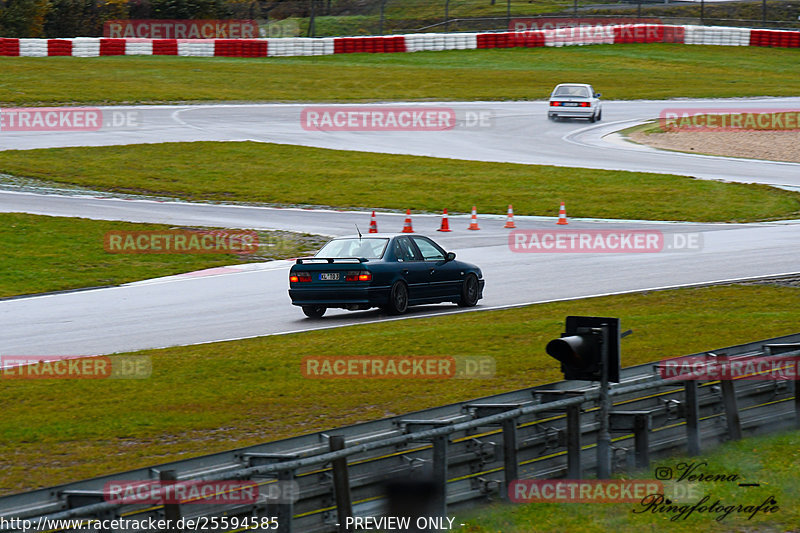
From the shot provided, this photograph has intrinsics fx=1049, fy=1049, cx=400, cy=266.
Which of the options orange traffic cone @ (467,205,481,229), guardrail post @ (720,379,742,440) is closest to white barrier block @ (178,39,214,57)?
orange traffic cone @ (467,205,481,229)

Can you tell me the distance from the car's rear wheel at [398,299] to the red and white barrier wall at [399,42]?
39.1 metres

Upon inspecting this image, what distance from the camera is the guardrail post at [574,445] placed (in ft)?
26.0

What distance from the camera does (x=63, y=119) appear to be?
3681cm

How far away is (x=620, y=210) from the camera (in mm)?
26438

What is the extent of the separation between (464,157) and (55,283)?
60.3 ft

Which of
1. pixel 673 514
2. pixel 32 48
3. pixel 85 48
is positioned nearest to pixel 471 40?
pixel 85 48

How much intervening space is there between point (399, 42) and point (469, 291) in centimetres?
4047

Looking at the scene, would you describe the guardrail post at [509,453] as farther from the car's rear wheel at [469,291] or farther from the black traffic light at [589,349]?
the car's rear wheel at [469,291]

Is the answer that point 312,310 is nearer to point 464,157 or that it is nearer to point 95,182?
point 95,182

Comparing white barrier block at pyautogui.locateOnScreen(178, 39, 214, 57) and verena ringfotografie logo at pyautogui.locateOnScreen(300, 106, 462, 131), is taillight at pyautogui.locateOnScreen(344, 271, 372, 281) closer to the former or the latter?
verena ringfotografie logo at pyautogui.locateOnScreen(300, 106, 462, 131)

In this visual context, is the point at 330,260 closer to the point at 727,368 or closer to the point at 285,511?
the point at 727,368

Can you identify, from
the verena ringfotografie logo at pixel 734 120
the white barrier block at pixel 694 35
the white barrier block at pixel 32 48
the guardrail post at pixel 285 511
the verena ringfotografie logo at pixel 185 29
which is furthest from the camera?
the verena ringfotografie logo at pixel 185 29

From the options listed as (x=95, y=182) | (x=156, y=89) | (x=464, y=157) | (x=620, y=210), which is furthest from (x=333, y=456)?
(x=156, y=89)

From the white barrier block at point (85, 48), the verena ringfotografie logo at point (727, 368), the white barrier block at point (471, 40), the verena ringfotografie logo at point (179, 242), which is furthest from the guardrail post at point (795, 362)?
the white barrier block at point (471, 40)
